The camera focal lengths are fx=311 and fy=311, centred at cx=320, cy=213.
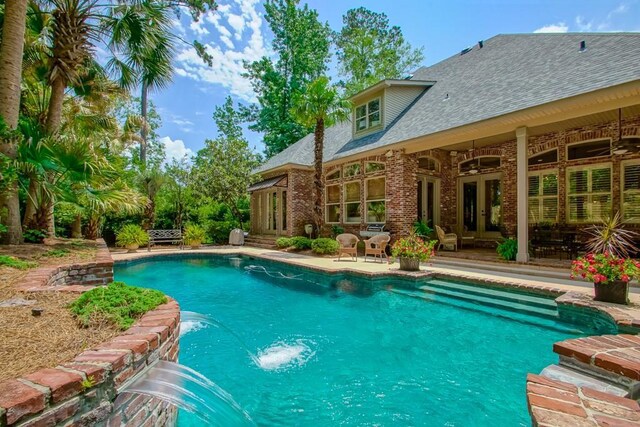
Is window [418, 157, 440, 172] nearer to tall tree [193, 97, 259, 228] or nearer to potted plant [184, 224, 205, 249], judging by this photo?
tall tree [193, 97, 259, 228]

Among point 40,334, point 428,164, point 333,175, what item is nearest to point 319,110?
point 333,175

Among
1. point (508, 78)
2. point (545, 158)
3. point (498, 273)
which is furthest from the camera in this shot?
point (545, 158)

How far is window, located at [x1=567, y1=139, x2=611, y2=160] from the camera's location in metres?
8.88

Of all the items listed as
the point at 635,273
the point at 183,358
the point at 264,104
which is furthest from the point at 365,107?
the point at 264,104

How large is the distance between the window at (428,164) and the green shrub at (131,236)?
12743 mm

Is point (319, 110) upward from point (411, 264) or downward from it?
upward

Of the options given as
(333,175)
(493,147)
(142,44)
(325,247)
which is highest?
(142,44)

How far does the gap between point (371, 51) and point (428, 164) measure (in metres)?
18.7

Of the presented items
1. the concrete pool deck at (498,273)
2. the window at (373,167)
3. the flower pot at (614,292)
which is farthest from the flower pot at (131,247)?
the flower pot at (614,292)

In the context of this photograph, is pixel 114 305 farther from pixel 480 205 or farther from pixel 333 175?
pixel 333 175

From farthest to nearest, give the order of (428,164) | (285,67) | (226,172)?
(285,67) < (226,172) < (428,164)

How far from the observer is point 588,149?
9258 mm

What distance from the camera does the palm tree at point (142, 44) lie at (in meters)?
8.15

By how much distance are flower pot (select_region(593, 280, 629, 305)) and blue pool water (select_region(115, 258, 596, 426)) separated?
0.97 metres
